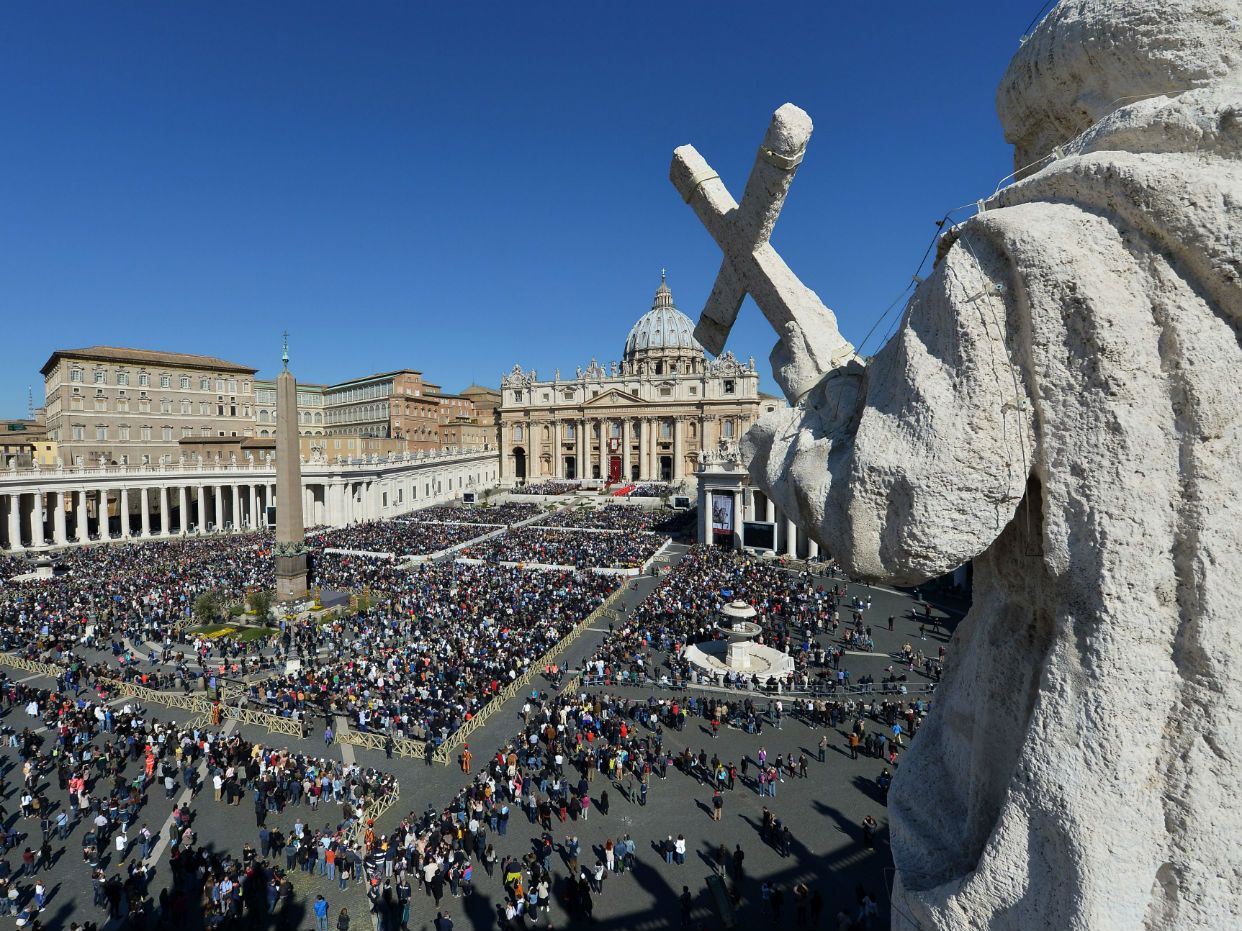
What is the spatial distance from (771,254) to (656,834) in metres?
10.5

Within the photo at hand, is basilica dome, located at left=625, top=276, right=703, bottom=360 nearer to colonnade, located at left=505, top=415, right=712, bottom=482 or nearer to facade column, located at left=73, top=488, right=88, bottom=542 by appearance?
colonnade, located at left=505, top=415, right=712, bottom=482

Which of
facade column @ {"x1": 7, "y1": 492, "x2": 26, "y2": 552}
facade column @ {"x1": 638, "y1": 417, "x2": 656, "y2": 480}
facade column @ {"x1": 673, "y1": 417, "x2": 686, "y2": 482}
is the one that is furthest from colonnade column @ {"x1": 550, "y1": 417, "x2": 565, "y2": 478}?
facade column @ {"x1": 7, "y1": 492, "x2": 26, "y2": 552}

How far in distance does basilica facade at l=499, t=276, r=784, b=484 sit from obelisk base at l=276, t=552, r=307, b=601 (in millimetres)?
51309

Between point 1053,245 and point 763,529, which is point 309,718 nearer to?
point 1053,245

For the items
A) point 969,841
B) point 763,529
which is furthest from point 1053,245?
point 763,529

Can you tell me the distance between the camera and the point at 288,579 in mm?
25500

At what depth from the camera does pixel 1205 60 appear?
241cm

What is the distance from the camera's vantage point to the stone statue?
7.26ft

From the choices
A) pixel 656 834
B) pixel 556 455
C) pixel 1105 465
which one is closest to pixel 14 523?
pixel 656 834

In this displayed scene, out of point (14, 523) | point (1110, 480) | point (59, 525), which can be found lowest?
point (59, 525)

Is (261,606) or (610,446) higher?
(610,446)

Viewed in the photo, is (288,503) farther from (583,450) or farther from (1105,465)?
(583,450)

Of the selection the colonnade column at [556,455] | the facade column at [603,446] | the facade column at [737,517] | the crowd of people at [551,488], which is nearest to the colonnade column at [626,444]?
the facade column at [603,446]

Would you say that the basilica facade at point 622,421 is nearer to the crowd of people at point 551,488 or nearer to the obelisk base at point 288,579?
the crowd of people at point 551,488
